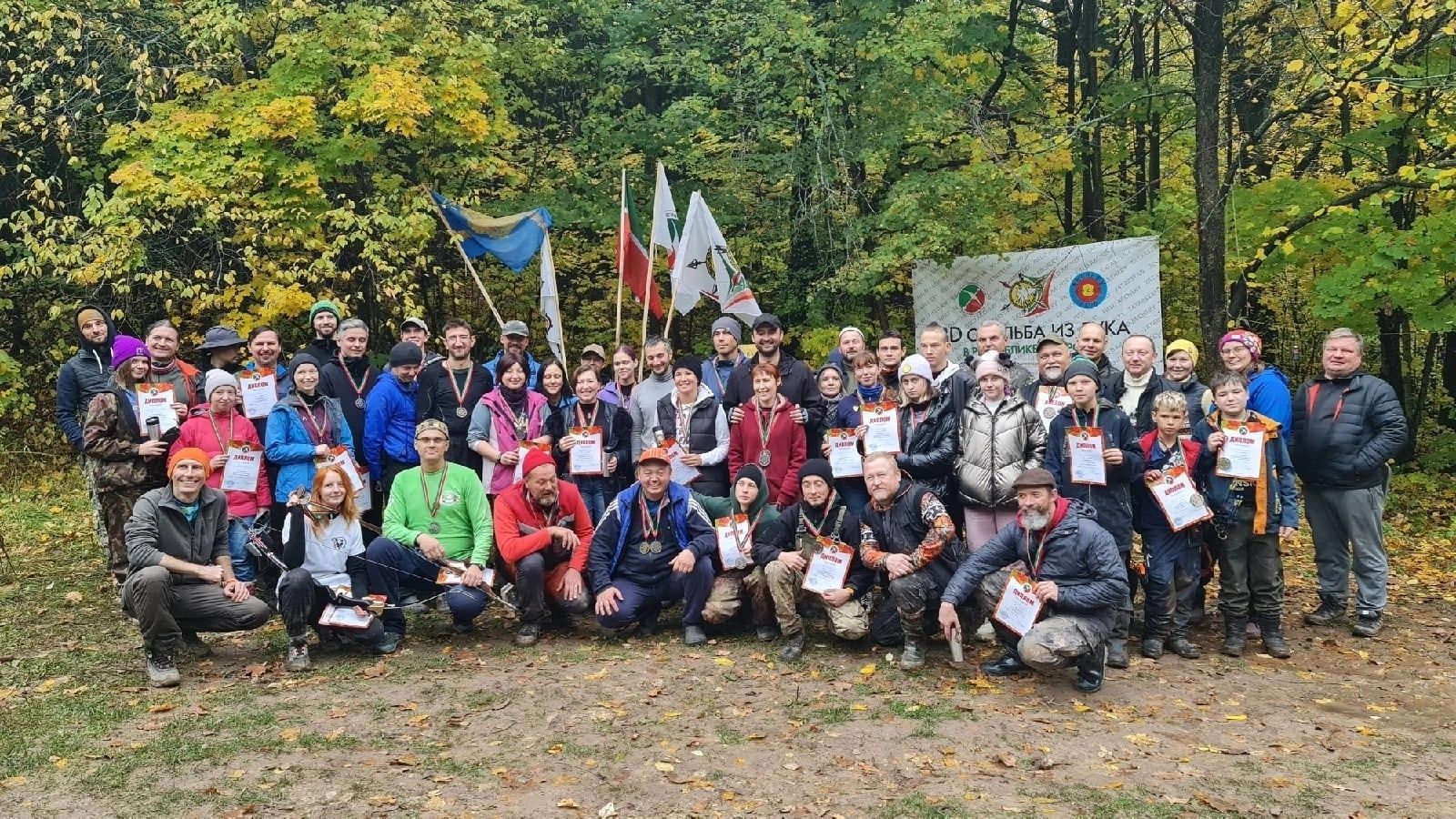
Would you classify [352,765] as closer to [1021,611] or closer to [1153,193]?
[1021,611]

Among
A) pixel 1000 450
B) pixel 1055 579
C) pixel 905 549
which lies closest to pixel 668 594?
pixel 905 549

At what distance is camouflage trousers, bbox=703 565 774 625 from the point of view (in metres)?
6.84

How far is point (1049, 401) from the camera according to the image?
274 inches

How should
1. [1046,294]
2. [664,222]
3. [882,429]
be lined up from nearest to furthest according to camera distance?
[882,429] < [664,222] < [1046,294]

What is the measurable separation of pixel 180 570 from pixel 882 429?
433 centimetres

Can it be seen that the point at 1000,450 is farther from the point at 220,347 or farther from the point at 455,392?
the point at 220,347

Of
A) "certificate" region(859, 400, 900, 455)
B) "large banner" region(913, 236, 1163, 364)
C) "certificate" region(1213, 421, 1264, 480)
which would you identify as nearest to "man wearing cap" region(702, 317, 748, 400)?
"certificate" region(859, 400, 900, 455)

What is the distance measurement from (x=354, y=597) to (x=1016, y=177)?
8755mm

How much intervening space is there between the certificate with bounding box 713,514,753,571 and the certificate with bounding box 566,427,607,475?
1.09 m

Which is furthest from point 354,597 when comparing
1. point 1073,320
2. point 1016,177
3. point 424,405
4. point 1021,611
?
point 1016,177

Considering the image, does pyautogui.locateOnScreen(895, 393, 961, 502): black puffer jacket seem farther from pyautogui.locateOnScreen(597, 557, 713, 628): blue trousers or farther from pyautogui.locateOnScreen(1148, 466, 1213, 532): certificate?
pyautogui.locateOnScreen(597, 557, 713, 628): blue trousers

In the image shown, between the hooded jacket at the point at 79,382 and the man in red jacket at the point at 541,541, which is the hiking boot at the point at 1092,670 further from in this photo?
the hooded jacket at the point at 79,382

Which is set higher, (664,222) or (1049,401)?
(664,222)

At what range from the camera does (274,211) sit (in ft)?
36.5
